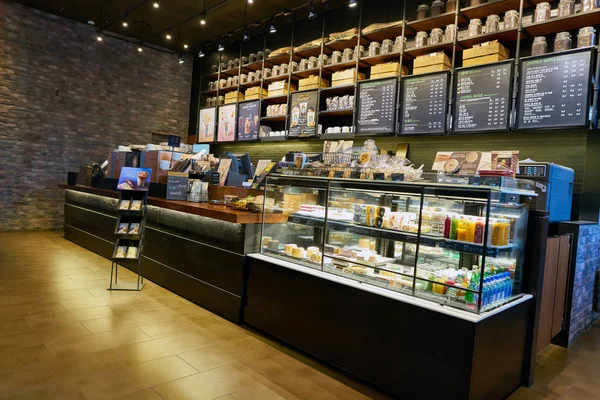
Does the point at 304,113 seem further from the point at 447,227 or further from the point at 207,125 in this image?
the point at 447,227

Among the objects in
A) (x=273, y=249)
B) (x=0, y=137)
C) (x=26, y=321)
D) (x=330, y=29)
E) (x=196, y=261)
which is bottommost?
(x=26, y=321)

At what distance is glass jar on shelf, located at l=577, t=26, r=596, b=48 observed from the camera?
371 centimetres

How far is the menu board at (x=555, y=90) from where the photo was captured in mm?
3678

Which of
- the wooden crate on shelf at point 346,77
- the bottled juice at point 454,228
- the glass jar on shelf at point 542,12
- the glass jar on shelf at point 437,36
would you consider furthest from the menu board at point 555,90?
the bottled juice at point 454,228

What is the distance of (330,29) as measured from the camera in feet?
20.9

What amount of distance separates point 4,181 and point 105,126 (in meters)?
2.06

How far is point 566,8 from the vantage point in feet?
12.7

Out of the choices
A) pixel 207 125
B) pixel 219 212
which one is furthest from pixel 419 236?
pixel 207 125

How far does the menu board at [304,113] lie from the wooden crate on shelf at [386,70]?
994 millimetres

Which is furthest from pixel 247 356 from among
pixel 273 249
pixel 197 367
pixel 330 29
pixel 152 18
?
pixel 152 18

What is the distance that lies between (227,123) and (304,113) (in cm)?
203

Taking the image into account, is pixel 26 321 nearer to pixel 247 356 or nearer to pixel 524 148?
pixel 247 356

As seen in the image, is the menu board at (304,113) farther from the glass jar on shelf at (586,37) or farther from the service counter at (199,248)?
the glass jar on shelf at (586,37)

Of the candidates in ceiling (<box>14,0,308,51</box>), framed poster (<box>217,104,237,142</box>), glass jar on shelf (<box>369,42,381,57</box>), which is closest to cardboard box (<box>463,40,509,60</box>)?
glass jar on shelf (<box>369,42,381,57</box>)
